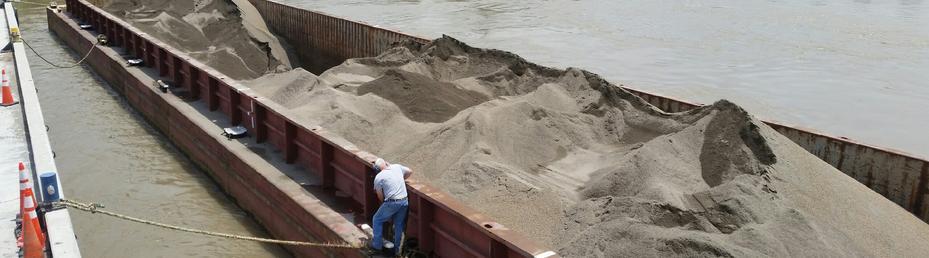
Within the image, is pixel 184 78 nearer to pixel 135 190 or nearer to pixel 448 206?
pixel 135 190

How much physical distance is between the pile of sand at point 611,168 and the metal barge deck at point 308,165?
2.18ft

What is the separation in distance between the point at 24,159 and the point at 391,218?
4.89 m

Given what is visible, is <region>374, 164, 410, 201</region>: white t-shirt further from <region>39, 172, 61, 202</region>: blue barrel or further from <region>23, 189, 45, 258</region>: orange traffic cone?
<region>39, 172, 61, 202</region>: blue barrel

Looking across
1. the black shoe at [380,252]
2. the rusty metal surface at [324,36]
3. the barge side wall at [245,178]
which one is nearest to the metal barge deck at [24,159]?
the barge side wall at [245,178]

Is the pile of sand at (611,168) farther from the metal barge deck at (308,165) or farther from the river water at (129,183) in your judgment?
the river water at (129,183)

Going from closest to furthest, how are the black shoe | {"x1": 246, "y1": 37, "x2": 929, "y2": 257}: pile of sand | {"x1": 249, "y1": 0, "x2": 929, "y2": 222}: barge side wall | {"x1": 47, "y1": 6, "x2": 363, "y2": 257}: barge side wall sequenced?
1. {"x1": 246, "y1": 37, "x2": 929, "y2": 257}: pile of sand
2. the black shoe
3. {"x1": 47, "y1": 6, "x2": 363, "y2": 257}: barge side wall
4. {"x1": 249, "y1": 0, "x2": 929, "y2": 222}: barge side wall

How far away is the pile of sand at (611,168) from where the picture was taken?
5992mm

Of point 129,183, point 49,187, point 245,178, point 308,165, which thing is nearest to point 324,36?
point 129,183

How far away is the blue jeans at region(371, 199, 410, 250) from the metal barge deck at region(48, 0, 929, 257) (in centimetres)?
17

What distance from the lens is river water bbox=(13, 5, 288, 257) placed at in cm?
859

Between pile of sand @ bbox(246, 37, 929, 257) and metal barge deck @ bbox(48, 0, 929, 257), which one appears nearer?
pile of sand @ bbox(246, 37, 929, 257)

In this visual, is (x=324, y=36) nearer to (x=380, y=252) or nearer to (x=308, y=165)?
(x=308, y=165)

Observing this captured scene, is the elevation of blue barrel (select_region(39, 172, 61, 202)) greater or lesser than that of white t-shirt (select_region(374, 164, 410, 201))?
lesser

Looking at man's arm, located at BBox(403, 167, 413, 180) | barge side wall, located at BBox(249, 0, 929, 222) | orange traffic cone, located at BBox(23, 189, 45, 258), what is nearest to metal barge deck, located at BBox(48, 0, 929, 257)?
barge side wall, located at BBox(249, 0, 929, 222)
